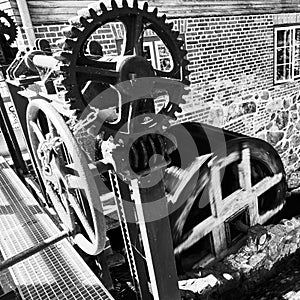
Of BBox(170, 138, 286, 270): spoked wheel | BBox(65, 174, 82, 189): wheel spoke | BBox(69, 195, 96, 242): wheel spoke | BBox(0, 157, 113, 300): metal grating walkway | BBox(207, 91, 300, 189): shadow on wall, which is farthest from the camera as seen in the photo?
BBox(207, 91, 300, 189): shadow on wall

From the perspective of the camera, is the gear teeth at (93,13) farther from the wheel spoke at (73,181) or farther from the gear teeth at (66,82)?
the wheel spoke at (73,181)

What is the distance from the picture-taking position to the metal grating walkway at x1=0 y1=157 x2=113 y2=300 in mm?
1930

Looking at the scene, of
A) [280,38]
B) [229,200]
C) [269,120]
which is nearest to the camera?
[229,200]

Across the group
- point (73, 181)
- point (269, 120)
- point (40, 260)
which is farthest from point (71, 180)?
point (269, 120)

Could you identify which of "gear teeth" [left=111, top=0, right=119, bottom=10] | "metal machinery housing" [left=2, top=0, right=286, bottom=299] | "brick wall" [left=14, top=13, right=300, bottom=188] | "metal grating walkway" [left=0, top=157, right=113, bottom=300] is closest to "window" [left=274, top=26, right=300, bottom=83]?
"brick wall" [left=14, top=13, right=300, bottom=188]

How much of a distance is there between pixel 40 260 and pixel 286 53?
6.39 metres

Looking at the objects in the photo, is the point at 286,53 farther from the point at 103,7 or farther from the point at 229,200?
the point at 103,7

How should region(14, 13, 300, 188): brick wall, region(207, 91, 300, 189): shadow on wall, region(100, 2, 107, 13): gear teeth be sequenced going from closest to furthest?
region(100, 2, 107, 13): gear teeth
region(14, 13, 300, 188): brick wall
region(207, 91, 300, 189): shadow on wall

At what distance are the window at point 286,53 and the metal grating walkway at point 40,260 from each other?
5.80 meters

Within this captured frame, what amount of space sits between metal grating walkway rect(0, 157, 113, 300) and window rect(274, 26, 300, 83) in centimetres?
580

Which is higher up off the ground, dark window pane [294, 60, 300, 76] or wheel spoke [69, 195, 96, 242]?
wheel spoke [69, 195, 96, 242]

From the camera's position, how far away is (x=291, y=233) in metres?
4.26

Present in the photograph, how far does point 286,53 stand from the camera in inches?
258

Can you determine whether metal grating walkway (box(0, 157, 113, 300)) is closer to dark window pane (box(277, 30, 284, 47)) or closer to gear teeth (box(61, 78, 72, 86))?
gear teeth (box(61, 78, 72, 86))
